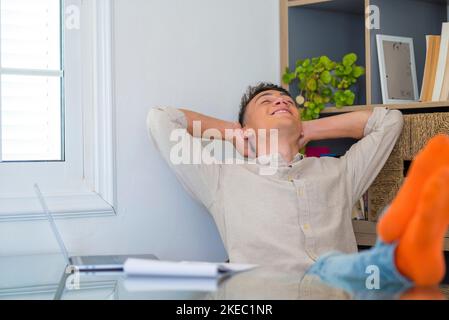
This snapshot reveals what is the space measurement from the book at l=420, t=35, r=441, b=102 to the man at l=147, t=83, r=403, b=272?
0.55 ft

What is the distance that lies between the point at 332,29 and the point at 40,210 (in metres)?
1.22

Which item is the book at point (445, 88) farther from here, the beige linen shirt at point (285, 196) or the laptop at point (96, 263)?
the laptop at point (96, 263)

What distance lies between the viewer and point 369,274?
1.11m

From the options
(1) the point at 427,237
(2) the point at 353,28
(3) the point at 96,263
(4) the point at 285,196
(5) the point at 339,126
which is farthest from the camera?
(2) the point at 353,28

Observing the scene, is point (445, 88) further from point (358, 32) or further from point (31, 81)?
point (31, 81)

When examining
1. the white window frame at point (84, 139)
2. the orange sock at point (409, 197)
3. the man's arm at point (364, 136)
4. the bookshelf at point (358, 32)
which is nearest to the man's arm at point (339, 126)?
the man's arm at point (364, 136)

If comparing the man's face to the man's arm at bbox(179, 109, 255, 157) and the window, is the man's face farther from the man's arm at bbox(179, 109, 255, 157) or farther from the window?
the window

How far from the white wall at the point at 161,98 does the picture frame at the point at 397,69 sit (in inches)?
17.1

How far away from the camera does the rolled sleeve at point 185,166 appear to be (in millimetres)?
2021

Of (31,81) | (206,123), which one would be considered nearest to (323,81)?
(206,123)

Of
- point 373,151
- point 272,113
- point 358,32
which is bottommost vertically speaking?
point 373,151

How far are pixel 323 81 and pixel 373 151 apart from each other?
0.37 m
